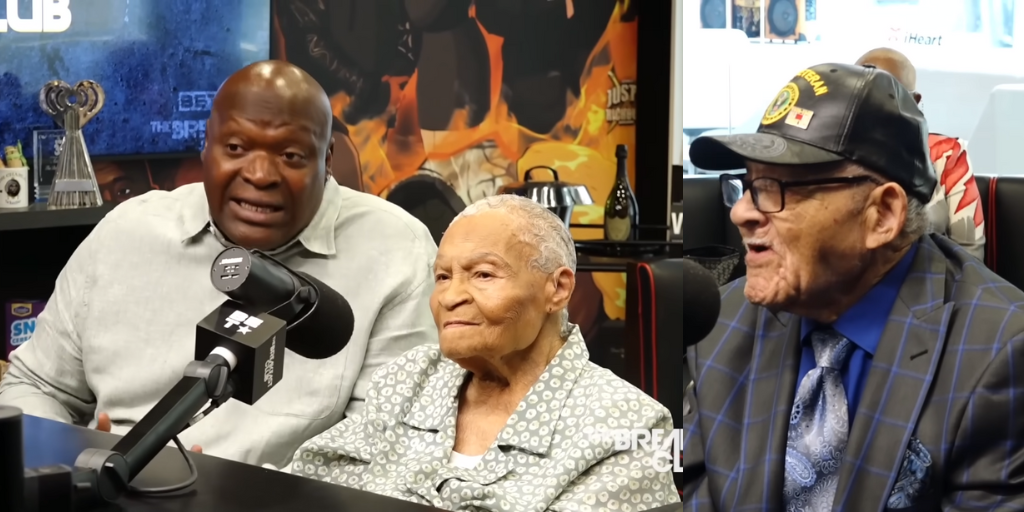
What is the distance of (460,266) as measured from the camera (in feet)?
5.95

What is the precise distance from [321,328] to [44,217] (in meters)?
1.74

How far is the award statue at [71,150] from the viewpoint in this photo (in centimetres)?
284

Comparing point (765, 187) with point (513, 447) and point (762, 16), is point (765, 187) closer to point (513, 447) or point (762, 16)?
point (762, 16)

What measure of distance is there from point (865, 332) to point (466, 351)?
102 cm

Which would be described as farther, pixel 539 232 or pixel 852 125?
pixel 539 232

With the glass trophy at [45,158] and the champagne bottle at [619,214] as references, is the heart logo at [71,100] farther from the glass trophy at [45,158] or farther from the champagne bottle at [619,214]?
the champagne bottle at [619,214]

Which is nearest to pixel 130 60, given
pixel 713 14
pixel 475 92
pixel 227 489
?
pixel 475 92

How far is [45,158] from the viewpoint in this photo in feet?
9.52

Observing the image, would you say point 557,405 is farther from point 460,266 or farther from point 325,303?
point 325,303

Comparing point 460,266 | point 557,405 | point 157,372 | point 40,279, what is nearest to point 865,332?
point 557,405

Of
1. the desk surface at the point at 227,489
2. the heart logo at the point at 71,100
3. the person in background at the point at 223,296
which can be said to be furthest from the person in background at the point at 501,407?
the heart logo at the point at 71,100

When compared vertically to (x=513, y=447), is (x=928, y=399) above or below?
above

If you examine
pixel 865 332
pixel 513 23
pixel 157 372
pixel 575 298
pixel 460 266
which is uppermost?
pixel 513 23

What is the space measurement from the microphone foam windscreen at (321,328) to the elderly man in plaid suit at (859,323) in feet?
1.82
